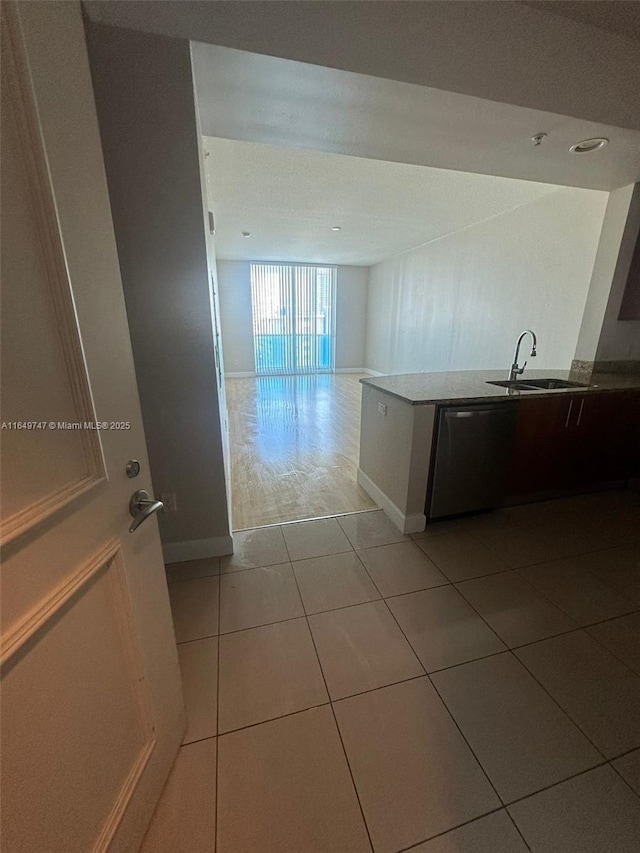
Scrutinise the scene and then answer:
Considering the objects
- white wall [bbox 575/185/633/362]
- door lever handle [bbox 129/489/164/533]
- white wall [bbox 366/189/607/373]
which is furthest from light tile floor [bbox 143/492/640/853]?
white wall [bbox 366/189/607/373]

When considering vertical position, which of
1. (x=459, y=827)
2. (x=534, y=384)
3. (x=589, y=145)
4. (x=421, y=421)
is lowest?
(x=459, y=827)

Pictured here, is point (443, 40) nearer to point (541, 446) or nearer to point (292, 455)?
point (541, 446)

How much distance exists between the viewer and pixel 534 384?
2812mm

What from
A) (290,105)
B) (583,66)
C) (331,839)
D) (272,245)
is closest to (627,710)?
(331,839)

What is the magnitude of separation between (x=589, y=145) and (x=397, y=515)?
254 centimetres

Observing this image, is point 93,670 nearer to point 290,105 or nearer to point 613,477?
point 290,105

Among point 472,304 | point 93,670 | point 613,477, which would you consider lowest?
point 613,477

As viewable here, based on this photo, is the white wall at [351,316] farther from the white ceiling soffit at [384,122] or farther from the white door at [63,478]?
the white door at [63,478]

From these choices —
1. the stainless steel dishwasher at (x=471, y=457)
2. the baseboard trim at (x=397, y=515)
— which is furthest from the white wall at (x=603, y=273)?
the baseboard trim at (x=397, y=515)

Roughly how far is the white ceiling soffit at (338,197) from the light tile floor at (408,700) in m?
3.13

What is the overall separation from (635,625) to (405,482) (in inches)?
48.8

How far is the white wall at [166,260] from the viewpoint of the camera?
128 cm

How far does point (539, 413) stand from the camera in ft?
7.39

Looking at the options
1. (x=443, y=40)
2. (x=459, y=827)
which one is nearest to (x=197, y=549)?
(x=459, y=827)
